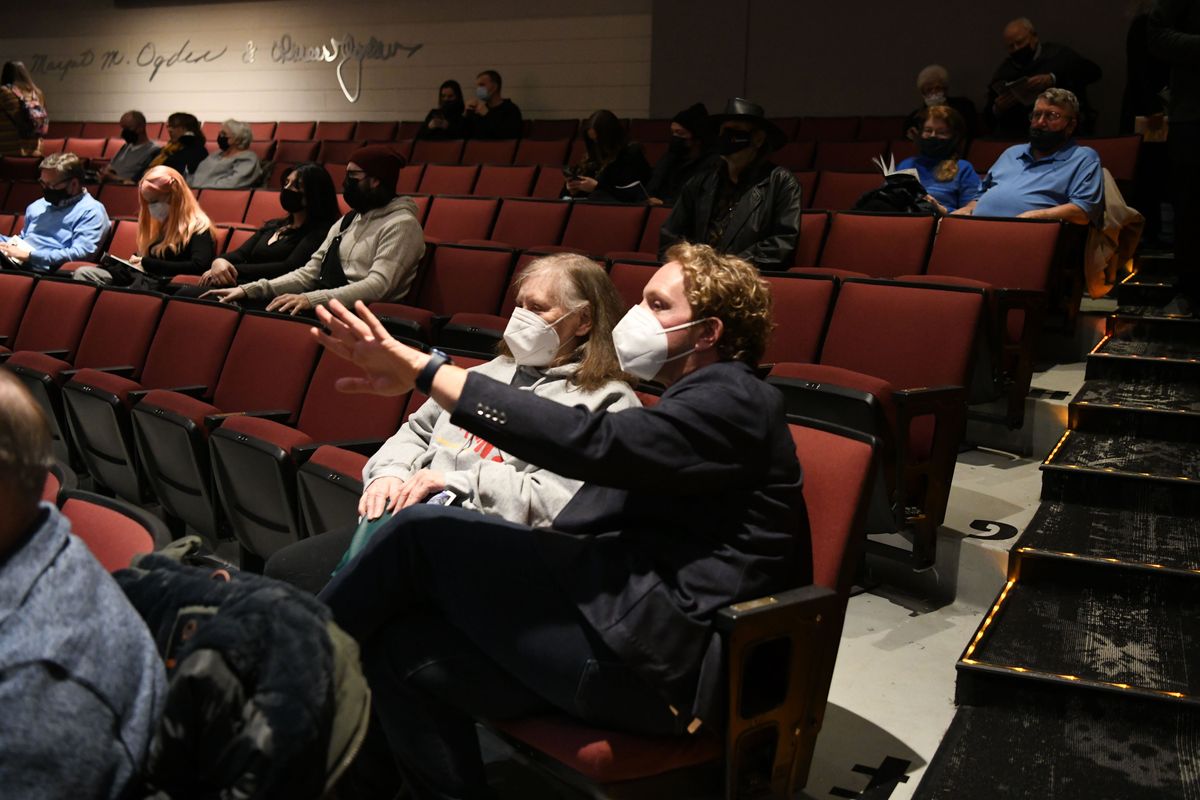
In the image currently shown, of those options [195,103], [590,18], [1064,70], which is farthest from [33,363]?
[195,103]

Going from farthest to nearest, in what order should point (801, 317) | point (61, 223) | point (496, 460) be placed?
point (61, 223), point (801, 317), point (496, 460)

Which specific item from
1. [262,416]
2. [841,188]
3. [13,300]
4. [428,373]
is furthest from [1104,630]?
[13,300]

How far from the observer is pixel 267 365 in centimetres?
265

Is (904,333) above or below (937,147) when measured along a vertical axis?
below

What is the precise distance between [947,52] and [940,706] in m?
5.15

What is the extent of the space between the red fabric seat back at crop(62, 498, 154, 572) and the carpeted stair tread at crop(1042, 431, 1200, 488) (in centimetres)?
174

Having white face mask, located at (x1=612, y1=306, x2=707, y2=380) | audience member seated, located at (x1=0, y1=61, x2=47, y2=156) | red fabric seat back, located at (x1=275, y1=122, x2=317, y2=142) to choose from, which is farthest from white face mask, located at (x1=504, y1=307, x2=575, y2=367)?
red fabric seat back, located at (x1=275, y1=122, x2=317, y2=142)

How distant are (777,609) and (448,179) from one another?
4757mm

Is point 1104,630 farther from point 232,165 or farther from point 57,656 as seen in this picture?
point 232,165

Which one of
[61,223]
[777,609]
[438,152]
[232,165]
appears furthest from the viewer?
[438,152]

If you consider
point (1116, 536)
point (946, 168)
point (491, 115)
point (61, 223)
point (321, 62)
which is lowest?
point (1116, 536)

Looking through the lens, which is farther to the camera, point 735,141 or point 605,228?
point 605,228

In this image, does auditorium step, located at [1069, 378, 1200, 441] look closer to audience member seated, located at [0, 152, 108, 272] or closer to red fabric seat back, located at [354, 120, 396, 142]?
audience member seated, located at [0, 152, 108, 272]

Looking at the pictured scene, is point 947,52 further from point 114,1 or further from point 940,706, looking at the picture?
point 114,1
